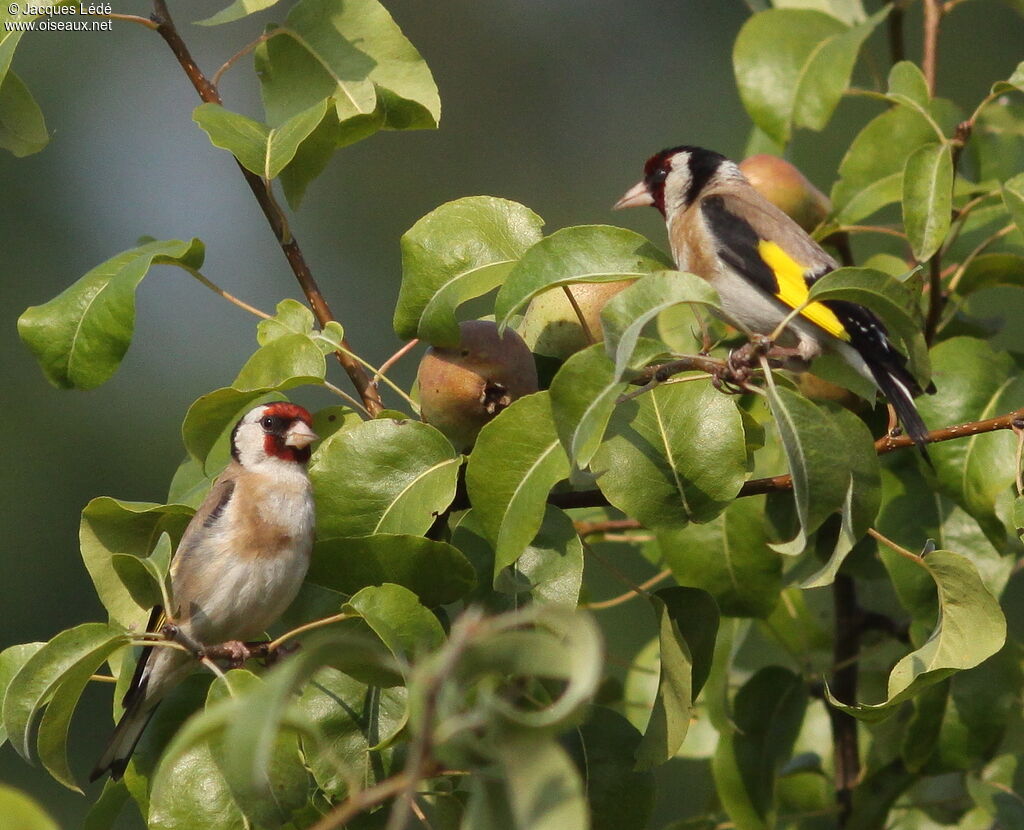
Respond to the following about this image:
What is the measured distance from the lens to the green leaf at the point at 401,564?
1.94 m

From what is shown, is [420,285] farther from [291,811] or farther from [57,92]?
[57,92]

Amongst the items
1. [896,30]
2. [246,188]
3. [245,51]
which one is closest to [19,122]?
[245,51]

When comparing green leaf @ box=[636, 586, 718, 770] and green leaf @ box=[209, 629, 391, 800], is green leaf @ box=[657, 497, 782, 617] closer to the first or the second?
green leaf @ box=[636, 586, 718, 770]

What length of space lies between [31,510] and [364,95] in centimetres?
758

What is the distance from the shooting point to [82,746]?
28.0 feet

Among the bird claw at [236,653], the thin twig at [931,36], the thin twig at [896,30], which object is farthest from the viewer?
the thin twig at [896,30]

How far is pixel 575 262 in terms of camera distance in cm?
202

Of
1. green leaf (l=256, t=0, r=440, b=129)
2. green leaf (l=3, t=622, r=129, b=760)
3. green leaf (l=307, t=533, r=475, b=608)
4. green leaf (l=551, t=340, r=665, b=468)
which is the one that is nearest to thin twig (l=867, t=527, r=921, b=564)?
green leaf (l=551, t=340, r=665, b=468)

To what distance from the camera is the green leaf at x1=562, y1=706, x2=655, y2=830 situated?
206 centimetres

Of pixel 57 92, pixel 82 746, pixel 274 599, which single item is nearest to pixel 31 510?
pixel 82 746

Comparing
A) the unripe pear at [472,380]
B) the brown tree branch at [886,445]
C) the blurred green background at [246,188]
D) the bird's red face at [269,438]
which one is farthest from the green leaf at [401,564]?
the blurred green background at [246,188]

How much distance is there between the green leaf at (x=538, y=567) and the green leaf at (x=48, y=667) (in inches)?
23.1

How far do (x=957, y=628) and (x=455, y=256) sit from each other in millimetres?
1106

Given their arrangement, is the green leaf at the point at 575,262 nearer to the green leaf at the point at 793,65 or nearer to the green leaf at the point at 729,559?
the green leaf at the point at 729,559
